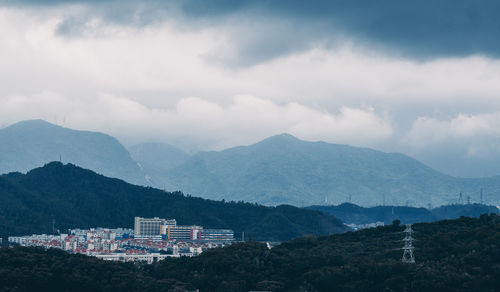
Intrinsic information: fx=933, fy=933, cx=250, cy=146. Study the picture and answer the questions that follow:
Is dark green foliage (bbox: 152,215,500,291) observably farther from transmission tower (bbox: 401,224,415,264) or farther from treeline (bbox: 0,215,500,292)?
transmission tower (bbox: 401,224,415,264)

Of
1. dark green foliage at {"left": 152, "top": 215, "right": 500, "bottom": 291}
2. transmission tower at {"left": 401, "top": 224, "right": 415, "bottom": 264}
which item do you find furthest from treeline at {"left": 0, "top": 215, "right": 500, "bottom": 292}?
transmission tower at {"left": 401, "top": 224, "right": 415, "bottom": 264}

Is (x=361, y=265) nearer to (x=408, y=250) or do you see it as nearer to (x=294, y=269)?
(x=408, y=250)

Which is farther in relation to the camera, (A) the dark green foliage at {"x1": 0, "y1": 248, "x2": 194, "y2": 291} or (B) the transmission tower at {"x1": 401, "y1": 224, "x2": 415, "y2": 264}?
(B) the transmission tower at {"x1": 401, "y1": 224, "x2": 415, "y2": 264}

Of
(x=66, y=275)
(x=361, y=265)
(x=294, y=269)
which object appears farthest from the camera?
(x=294, y=269)

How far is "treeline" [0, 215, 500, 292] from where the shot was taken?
112812mm

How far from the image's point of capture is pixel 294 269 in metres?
127

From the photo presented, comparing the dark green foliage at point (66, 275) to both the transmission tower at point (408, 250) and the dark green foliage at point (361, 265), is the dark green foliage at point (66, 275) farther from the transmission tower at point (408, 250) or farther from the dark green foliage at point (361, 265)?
the transmission tower at point (408, 250)

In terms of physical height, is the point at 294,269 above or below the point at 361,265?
below

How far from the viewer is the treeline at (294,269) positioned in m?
113

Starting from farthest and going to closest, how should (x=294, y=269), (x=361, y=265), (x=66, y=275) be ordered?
(x=294, y=269) < (x=361, y=265) < (x=66, y=275)

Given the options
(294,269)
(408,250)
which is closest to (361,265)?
(408,250)

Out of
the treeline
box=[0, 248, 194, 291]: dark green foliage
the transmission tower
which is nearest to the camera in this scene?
the treeline

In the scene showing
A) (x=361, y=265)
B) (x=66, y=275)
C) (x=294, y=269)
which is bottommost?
(x=66, y=275)

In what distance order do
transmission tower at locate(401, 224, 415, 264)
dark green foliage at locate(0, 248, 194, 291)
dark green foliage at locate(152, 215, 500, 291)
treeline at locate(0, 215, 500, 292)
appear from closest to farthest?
A: dark green foliage at locate(152, 215, 500, 291)
treeline at locate(0, 215, 500, 292)
dark green foliage at locate(0, 248, 194, 291)
transmission tower at locate(401, 224, 415, 264)
